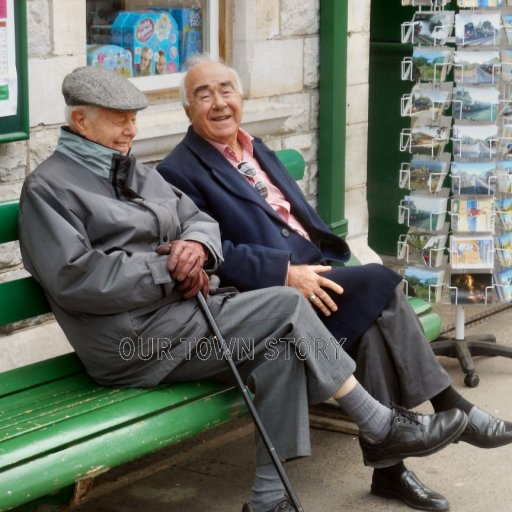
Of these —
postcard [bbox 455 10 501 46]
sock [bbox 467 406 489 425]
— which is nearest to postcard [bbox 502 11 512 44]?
postcard [bbox 455 10 501 46]

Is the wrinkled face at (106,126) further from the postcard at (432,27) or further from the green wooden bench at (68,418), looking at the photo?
the postcard at (432,27)

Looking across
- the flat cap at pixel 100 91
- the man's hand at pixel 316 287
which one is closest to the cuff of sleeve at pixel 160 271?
the flat cap at pixel 100 91

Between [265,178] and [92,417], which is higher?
[265,178]

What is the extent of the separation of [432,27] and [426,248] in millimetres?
1013

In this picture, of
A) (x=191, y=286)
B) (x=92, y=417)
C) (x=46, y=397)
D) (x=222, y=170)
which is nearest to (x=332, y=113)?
(x=222, y=170)

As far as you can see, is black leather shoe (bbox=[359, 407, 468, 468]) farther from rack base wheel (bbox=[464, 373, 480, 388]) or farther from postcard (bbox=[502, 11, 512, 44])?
postcard (bbox=[502, 11, 512, 44])

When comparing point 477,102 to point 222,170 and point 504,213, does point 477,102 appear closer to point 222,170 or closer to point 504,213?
point 504,213

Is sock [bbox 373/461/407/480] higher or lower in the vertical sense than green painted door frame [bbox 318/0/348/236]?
lower

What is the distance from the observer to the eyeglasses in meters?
4.74

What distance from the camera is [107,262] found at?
12.4 ft

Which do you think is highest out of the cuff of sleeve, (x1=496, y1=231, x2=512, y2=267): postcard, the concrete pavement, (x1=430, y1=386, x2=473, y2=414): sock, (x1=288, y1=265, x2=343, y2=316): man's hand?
the cuff of sleeve

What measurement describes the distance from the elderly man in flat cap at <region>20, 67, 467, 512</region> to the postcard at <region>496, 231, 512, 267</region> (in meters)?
1.90

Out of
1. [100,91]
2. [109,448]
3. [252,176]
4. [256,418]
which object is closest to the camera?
[109,448]

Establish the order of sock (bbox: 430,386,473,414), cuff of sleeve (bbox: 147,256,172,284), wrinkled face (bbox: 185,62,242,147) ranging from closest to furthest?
cuff of sleeve (bbox: 147,256,172,284) → sock (bbox: 430,386,473,414) → wrinkled face (bbox: 185,62,242,147)
